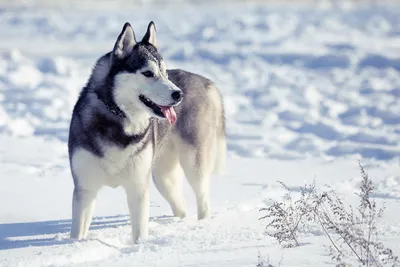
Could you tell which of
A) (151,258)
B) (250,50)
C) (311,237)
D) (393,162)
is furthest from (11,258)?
(250,50)

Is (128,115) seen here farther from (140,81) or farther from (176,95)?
(176,95)

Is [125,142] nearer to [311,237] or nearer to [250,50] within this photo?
[311,237]

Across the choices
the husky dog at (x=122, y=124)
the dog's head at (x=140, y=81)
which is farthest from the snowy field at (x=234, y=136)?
the dog's head at (x=140, y=81)

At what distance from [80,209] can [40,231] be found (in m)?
0.66

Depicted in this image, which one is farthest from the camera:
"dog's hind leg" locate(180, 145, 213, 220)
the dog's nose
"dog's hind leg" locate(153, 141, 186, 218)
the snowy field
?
"dog's hind leg" locate(153, 141, 186, 218)

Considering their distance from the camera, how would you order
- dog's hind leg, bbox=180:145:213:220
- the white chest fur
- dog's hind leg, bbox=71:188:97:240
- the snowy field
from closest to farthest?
the snowy field
the white chest fur
dog's hind leg, bbox=71:188:97:240
dog's hind leg, bbox=180:145:213:220

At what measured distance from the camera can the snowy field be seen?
4.06 m

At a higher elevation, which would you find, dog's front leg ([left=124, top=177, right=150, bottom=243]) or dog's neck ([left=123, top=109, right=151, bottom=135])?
dog's neck ([left=123, top=109, right=151, bottom=135])

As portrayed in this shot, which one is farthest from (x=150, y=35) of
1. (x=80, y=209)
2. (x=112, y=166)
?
(x=80, y=209)

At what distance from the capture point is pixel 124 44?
4.47 m

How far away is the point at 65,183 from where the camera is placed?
21.3ft

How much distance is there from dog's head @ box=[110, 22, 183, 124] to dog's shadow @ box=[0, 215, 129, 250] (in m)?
1.02

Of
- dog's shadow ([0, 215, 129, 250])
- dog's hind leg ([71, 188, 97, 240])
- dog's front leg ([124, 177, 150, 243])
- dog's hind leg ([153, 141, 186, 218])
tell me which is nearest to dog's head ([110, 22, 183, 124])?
dog's front leg ([124, 177, 150, 243])

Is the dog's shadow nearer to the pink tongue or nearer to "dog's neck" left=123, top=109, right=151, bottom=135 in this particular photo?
"dog's neck" left=123, top=109, right=151, bottom=135
